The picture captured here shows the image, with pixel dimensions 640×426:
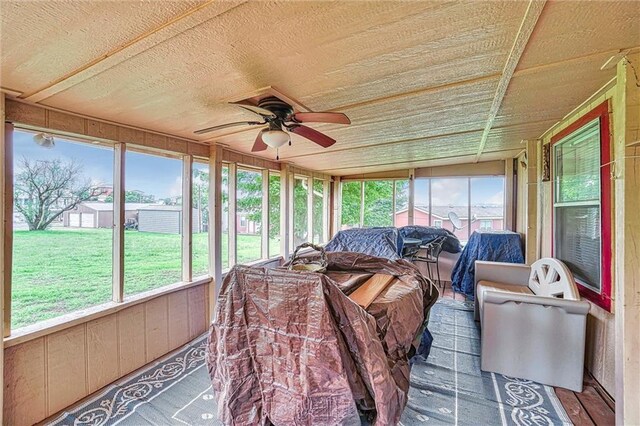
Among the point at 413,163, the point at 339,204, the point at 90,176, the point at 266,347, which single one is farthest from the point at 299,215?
the point at 266,347

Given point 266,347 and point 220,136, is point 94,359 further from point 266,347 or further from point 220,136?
point 220,136

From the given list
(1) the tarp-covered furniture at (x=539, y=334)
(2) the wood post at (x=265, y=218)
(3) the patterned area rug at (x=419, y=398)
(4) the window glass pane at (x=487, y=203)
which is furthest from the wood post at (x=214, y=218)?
(4) the window glass pane at (x=487, y=203)

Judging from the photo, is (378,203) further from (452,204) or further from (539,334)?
(539,334)

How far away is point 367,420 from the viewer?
5.16 ft

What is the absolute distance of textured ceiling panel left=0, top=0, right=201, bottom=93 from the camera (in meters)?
1.11

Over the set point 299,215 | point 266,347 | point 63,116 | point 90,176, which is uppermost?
point 63,116

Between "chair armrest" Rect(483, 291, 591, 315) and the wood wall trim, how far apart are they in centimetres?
335

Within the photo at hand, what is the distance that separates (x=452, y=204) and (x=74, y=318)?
633 cm

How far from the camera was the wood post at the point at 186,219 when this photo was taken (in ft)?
10.9

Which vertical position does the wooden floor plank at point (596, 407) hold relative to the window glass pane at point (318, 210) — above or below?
below

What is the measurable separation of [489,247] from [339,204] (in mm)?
3754

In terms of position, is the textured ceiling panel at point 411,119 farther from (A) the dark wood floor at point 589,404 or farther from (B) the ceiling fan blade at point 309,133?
(A) the dark wood floor at point 589,404

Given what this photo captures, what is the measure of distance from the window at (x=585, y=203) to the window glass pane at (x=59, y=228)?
409 cm

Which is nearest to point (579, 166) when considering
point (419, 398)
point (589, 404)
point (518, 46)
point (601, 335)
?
point (601, 335)
